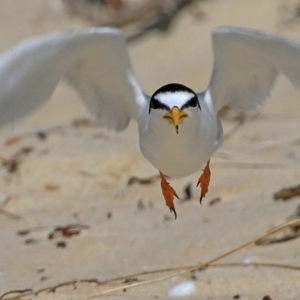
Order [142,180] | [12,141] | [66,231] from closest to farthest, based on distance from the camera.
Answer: [66,231] → [142,180] → [12,141]

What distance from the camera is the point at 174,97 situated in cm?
268

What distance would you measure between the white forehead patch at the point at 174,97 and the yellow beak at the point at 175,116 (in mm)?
20

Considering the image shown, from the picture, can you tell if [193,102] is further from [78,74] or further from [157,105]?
[78,74]

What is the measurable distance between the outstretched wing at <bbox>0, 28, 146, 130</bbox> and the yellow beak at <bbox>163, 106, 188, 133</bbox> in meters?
0.43

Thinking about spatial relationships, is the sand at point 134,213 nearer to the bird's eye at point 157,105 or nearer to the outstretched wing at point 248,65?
the bird's eye at point 157,105

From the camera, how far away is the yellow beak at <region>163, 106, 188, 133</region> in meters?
2.64

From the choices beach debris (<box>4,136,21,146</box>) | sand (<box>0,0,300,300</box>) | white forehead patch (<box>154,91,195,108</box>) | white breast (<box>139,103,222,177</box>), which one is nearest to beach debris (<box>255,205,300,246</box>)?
sand (<box>0,0,300,300</box>)

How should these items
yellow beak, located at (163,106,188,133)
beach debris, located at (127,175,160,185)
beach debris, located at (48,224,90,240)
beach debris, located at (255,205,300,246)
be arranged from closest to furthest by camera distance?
yellow beak, located at (163,106,188,133)
beach debris, located at (255,205,300,246)
beach debris, located at (48,224,90,240)
beach debris, located at (127,175,160,185)

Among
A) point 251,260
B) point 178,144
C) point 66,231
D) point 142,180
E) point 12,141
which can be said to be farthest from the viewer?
point 12,141

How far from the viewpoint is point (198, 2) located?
7.78 m

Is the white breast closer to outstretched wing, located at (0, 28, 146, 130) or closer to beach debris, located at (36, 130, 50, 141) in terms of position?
outstretched wing, located at (0, 28, 146, 130)

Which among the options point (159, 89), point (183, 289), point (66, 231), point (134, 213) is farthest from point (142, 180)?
point (159, 89)

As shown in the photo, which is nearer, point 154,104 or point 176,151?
point 154,104

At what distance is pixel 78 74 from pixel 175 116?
2.61ft
